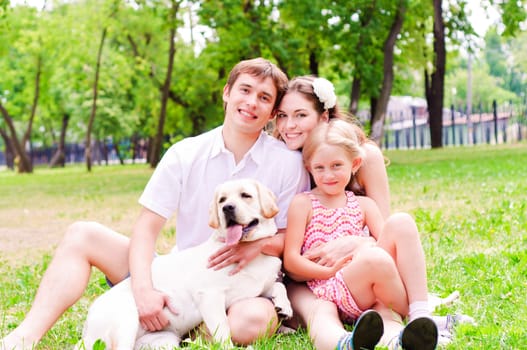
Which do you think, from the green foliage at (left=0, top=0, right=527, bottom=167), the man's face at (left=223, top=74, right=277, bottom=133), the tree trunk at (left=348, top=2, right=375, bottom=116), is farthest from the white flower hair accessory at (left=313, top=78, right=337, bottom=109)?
the tree trunk at (left=348, top=2, right=375, bottom=116)

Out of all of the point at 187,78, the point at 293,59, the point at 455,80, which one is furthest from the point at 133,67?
the point at 455,80

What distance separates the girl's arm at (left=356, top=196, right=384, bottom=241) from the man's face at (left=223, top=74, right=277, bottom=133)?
0.80 m

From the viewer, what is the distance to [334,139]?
4277mm

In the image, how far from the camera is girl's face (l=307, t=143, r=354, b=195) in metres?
4.25

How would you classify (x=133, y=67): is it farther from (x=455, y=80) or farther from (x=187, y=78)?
(x=455, y=80)

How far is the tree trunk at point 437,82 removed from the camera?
2678 cm

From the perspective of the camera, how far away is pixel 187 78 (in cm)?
3212

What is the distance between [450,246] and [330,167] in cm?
290

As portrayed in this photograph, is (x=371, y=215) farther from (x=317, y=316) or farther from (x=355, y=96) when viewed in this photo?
(x=355, y=96)

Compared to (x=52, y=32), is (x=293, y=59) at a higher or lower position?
lower

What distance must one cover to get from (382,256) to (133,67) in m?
31.0

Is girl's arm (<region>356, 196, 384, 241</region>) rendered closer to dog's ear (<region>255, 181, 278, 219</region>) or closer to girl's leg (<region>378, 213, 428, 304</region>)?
girl's leg (<region>378, 213, 428, 304</region>)

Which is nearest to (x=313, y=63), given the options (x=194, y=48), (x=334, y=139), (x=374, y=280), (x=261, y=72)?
(x=194, y=48)

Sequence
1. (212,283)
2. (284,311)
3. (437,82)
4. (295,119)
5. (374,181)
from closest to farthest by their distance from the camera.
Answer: (212,283) < (284,311) < (295,119) < (374,181) < (437,82)
